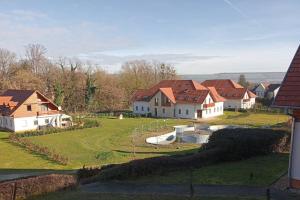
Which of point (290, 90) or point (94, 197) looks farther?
point (94, 197)

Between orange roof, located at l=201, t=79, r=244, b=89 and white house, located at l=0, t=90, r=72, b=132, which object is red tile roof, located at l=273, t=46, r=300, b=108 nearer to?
white house, located at l=0, t=90, r=72, b=132

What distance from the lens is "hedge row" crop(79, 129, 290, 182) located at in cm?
1644

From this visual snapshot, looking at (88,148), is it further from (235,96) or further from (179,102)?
(235,96)

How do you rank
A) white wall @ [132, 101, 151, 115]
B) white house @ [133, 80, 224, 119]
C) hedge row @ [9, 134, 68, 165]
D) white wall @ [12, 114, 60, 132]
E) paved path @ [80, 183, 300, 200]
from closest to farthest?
1. paved path @ [80, 183, 300, 200]
2. hedge row @ [9, 134, 68, 165]
3. white wall @ [12, 114, 60, 132]
4. white house @ [133, 80, 224, 119]
5. white wall @ [132, 101, 151, 115]

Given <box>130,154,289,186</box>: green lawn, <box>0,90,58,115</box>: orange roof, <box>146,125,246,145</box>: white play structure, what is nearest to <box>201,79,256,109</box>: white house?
<box>146,125,246,145</box>: white play structure

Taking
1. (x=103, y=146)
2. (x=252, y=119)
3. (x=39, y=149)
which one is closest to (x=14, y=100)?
(x=39, y=149)

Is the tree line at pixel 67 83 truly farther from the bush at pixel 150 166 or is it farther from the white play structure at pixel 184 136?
the bush at pixel 150 166

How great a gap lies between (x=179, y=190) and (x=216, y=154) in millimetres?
5696

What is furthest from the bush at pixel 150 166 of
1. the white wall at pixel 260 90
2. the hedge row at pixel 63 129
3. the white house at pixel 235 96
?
the white wall at pixel 260 90

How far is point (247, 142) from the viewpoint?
793 inches

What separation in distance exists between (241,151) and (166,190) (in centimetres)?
703

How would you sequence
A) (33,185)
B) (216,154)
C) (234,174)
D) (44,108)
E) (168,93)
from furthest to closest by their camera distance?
(168,93), (44,108), (216,154), (234,174), (33,185)

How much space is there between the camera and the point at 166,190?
556 inches

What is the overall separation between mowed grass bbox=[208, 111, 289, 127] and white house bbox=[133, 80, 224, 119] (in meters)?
2.57
